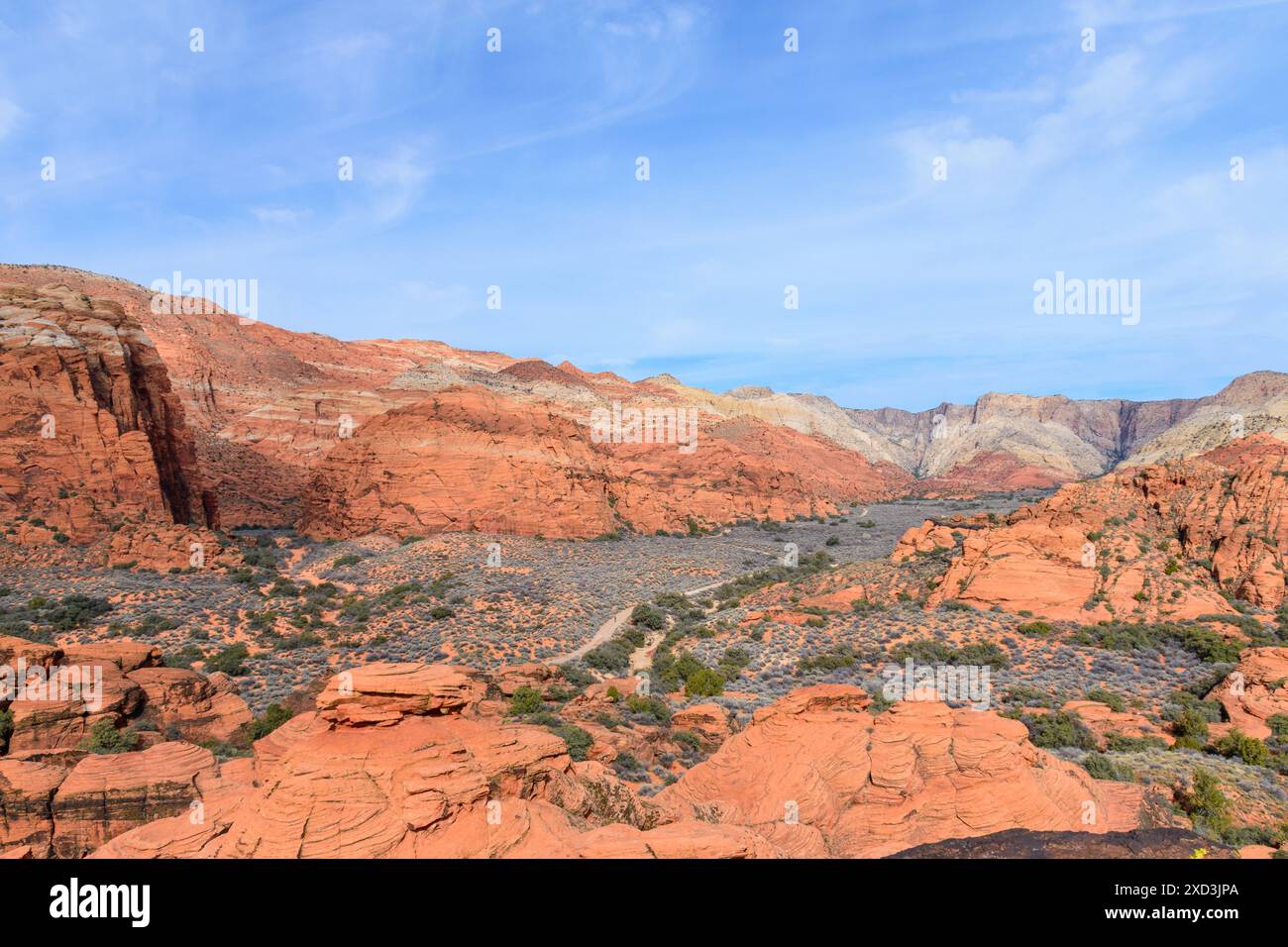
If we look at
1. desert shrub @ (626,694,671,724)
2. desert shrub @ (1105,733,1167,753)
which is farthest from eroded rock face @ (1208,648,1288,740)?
desert shrub @ (626,694,671,724)

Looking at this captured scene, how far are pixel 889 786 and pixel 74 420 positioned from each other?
43389mm

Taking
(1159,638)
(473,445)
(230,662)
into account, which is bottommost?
(230,662)

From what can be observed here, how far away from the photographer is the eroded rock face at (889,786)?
1189cm

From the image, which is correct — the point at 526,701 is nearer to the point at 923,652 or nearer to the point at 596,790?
the point at 596,790

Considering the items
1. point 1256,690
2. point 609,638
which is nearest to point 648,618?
point 609,638

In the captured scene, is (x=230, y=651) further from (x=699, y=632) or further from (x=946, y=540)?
(x=946, y=540)

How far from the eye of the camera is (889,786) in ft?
41.0

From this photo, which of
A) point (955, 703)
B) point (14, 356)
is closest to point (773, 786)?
point (955, 703)

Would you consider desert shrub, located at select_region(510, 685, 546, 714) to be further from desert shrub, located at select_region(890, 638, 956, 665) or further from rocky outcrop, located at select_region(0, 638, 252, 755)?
desert shrub, located at select_region(890, 638, 956, 665)

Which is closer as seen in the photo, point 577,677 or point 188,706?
point 188,706

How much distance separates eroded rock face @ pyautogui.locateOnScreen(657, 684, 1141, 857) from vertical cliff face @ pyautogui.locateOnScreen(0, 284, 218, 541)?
3669 cm

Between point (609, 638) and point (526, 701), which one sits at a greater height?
point (526, 701)

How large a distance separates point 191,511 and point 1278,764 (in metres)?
54.5

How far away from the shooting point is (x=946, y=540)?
41.9 meters
